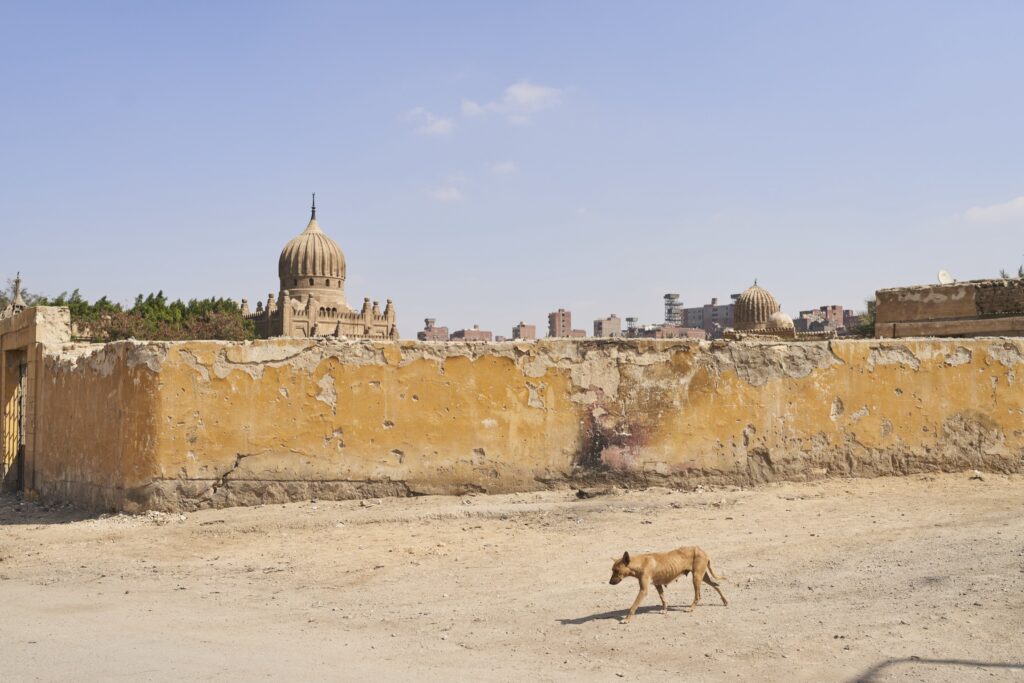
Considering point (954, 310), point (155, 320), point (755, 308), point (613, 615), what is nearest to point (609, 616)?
point (613, 615)

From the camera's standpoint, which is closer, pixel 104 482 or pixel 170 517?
pixel 170 517

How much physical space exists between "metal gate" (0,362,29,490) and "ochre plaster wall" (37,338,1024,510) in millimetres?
4189

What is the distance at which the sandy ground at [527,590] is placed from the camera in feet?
13.5

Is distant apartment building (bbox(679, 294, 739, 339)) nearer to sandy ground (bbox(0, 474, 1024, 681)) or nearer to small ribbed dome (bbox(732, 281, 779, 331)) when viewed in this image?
small ribbed dome (bbox(732, 281, 779, 331))

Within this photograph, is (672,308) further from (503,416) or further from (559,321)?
(503,416)

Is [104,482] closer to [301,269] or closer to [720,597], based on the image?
[720,597]

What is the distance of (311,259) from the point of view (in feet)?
242

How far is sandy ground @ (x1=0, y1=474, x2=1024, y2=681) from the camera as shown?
4116mm

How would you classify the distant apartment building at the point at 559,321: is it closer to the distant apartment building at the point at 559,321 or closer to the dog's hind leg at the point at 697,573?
the distant apartment building at the point at 559,321

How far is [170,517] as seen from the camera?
7.60m

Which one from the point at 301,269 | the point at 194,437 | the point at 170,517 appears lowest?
the point at 170,517

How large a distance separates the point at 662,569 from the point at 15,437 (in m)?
10.1

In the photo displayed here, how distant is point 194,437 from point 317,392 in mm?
1117

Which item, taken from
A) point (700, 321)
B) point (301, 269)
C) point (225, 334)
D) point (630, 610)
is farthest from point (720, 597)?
point (700, 321)
